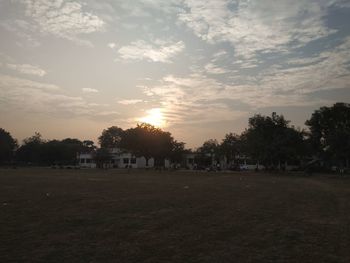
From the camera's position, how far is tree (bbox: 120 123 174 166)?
94.4 meters

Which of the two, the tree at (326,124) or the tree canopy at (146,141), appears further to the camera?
the tree canopy at (146,141)

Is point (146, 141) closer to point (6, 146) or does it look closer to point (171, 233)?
point (6, 146)

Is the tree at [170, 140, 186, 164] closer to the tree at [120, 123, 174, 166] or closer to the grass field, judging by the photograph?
the tree at [120, 123, 174, 166]

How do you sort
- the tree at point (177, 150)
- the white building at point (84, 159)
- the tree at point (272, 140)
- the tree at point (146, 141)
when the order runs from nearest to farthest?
the tree at point (272, 140), the tree at point (146, 141), the tree at point (177, 150), the white building at point (84, 159)

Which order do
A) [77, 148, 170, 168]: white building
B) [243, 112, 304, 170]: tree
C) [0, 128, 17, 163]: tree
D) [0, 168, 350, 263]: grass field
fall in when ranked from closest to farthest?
[0, 168, 350, 263]: grass field < [243, 112, 304, 170]: tree < [0, 128, 17, 163]: tree < [77, 148, 170, 168]: white building

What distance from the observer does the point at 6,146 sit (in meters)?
124

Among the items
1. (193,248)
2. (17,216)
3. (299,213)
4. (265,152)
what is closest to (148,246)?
(193,248)

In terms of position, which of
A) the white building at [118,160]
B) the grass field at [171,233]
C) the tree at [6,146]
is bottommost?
the grass field at [171,233]

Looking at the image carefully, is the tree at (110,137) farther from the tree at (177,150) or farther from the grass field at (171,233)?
the grass field at (171,233)

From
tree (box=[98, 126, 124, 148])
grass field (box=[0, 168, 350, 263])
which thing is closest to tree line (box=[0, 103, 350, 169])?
tree (box=[98, 126, 124, 148])

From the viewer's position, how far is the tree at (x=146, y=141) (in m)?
94.4

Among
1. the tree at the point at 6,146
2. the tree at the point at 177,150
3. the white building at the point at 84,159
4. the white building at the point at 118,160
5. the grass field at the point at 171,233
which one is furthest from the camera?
the white building at the point at 84,159

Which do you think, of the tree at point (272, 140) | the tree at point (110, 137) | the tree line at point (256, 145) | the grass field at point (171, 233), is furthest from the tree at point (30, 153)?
the grass field at point (171, 233)

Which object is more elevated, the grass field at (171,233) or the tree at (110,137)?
the tree at (110,137)
